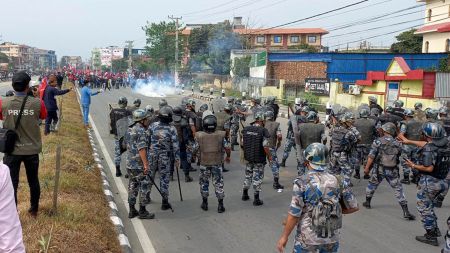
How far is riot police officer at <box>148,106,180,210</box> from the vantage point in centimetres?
802

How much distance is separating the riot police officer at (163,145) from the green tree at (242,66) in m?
41.6

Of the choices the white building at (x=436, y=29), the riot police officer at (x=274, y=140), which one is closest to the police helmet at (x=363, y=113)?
the riot police officer at (x=274, y=140)

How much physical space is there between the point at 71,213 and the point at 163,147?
84.8 inches

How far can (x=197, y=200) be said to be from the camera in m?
8.73

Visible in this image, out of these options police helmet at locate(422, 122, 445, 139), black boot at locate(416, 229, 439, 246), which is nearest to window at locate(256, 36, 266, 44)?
police helmet at locate(422, 122, 445, 139)

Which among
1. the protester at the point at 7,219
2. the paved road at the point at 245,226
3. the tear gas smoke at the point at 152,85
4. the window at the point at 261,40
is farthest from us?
the window at the point at 261,40

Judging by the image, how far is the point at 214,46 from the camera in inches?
2504

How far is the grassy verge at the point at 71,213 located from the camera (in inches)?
219

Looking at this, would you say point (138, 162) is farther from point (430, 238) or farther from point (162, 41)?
point (162, 41)

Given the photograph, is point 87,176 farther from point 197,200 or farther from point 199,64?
point 199,64

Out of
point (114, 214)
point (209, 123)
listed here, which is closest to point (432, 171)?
point (209, 123)

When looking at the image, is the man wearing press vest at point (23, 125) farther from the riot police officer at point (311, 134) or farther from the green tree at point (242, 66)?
the green tree at point (242, 66)

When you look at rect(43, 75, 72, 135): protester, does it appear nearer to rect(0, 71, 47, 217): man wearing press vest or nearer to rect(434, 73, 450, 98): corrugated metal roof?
rect(0, 71, 47, 217): man wearing press vest

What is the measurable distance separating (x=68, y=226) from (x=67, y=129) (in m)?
9.88
